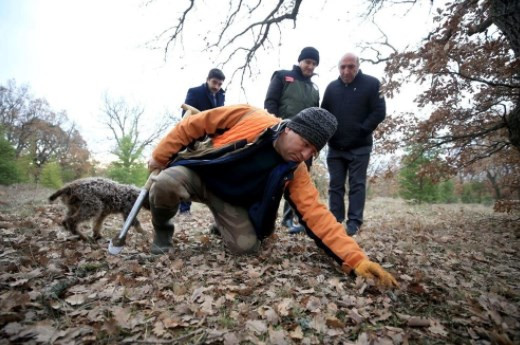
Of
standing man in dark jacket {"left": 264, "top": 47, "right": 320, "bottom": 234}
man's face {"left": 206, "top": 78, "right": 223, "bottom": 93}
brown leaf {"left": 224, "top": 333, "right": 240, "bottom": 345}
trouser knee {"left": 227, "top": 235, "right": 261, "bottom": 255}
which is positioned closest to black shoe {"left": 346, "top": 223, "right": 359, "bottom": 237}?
standing man in dark jacket {"left": 264, "top": 47, "right": 320, "bottom": 234}

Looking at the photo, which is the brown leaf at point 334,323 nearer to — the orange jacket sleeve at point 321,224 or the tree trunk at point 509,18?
the orange jacket sleeve at point 321,224

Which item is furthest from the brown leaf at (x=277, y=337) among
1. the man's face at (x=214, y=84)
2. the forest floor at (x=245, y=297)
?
the man's face at (x=214, y=84)

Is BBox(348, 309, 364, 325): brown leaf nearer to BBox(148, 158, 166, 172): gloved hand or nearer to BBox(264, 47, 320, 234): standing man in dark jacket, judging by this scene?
BBox(148, 158, 166, 172): gloved hand

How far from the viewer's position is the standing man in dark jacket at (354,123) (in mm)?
4641

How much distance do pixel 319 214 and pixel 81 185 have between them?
3.53 m

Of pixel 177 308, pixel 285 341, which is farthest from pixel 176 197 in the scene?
pixel 285 341

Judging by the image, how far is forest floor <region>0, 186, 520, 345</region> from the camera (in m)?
1.85

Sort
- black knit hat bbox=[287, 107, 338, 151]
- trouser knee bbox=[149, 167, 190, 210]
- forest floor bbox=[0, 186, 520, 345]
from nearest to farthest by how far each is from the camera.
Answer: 1. forest floor bbox=[0, 186, 520, 345]
2. black knit hat bbox=[287, 107, 338, 151]
3. trouser knee bbox=[149, 167, 190, 210]

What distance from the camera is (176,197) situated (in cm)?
321

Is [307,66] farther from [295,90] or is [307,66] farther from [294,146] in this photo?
[294,146]

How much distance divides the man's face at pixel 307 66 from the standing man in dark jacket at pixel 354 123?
0.42 metres

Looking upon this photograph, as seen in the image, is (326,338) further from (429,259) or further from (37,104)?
(37,104)

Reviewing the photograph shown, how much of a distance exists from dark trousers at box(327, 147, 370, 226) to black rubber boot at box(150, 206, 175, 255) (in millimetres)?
2692

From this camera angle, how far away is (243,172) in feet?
10.7
